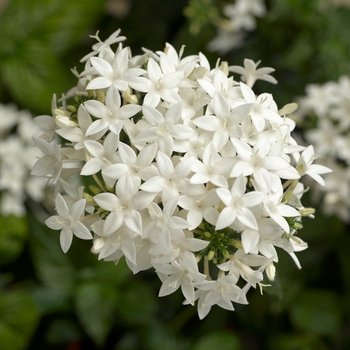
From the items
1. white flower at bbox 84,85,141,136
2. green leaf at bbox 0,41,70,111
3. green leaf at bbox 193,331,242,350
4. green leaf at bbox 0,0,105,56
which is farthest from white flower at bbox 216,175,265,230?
green leaf at bbox 0,0,105,56

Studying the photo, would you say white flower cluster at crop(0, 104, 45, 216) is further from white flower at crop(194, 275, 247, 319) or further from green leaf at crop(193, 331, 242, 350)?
white flower at crop(194, 275, 247, 319)

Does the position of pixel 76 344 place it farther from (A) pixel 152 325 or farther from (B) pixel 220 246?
(B) pixel 220 246

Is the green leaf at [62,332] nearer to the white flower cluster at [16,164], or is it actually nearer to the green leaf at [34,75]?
the white flower cluster at [16,164]

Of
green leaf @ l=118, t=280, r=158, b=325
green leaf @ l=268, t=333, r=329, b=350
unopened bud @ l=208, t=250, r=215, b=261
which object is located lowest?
green leaf @ l=268, t=333, r=329, b=350

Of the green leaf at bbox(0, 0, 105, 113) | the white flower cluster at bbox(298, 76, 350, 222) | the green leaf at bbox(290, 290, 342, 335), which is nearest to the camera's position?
the white flower cluster at bbox(298, 76, 350, 222)

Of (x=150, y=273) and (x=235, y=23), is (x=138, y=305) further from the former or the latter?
(x=235, y=23)

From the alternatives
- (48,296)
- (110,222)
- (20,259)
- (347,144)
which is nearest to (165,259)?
(110,222)

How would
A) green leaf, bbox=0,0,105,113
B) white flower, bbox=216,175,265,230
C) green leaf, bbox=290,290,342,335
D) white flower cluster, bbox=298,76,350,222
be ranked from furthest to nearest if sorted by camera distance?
green leaf, bbox=0,0,105,113
green leaf, bbox=290,290,342,335
white flower cluster, bbox=298,76,350,222
white flower, bbox=216,175,265,230

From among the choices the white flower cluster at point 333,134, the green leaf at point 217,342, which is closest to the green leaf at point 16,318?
the green leaf at point 217,342
